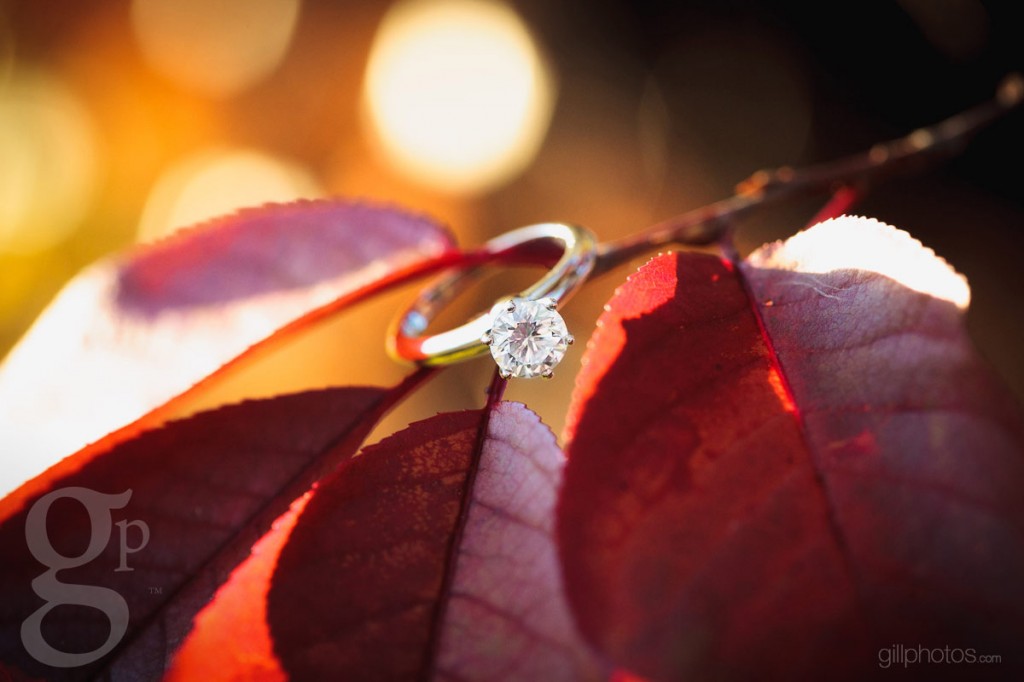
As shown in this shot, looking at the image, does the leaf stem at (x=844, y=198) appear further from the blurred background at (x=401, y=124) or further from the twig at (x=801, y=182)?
the blurred background at (x=401, y=124)

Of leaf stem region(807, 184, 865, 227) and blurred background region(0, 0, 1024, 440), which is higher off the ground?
blurred background region(0, 0, 1024, 440)

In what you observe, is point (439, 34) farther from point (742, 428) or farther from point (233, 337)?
point (742, 428)

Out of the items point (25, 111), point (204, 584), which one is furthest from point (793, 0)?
point (25, 111)

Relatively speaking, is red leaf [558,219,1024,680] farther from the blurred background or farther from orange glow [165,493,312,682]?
the blurred background

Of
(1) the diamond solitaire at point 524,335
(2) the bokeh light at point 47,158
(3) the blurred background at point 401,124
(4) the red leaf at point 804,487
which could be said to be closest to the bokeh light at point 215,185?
(3) the blurred background at point 401,124

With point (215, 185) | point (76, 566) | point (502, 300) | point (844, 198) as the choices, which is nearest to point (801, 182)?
point (844, 198)

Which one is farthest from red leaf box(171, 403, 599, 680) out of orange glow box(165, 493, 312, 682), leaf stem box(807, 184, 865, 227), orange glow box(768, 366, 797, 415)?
leaf stem box(807, 184, 865, 227)
